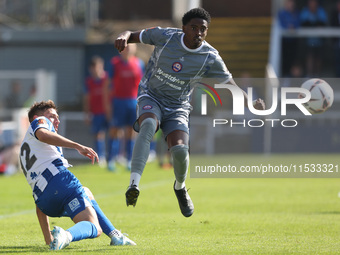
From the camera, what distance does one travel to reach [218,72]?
8102 mm

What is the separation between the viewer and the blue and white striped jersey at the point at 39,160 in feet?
22.1

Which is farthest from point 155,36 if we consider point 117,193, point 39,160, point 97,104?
point 97,104

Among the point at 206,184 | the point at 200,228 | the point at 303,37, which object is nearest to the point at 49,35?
the point at 303,37

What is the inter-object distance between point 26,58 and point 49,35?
5.27 feet

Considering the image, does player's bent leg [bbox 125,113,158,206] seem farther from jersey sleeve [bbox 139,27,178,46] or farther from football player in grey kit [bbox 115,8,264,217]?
jersey sleeve [bbox 139,27,178,46]

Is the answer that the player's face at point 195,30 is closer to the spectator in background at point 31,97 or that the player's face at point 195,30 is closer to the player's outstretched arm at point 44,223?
the player's outstretched arm at point 44,223

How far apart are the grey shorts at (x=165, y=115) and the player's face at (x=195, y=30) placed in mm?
674

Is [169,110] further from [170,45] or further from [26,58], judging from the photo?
[26,58]

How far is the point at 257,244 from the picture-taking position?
7227 mm

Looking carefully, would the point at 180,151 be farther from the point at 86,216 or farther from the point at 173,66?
the point at 86,216

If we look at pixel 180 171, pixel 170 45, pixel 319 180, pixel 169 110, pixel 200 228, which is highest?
pixel 170 45

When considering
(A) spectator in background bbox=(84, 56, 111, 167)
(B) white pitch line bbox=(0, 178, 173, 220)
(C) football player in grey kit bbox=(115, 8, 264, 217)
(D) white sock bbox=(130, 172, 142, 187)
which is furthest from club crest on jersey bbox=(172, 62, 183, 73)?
(A) spectator in background bbox=(84, 56, 111, 167)

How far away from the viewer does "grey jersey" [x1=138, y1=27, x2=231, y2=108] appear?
7859 millimetres

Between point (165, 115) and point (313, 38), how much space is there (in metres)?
18.4
